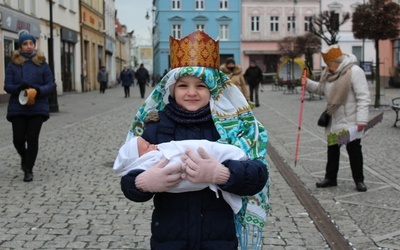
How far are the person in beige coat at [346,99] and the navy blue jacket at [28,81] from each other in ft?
11.7

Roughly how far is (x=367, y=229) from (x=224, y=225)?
10.1ft

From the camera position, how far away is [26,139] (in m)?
7.82

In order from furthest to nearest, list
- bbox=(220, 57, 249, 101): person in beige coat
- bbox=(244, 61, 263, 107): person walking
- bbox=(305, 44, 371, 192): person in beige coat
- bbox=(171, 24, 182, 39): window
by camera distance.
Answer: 1. bbox=(171, 24, 182, 39): window
2. bbox=(244, 61, 263, 107): person walking
3. bbox=(220, 57, 249, 101): person in beige coat
4. bbox=(305, 44, 371, 192): person in beige coat

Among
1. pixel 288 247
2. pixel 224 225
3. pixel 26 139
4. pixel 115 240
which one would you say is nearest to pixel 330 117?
pixel 288 247

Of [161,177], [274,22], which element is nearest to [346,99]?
[161,177]

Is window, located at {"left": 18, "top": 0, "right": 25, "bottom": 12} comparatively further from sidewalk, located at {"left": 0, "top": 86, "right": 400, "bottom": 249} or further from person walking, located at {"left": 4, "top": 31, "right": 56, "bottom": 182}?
person walking, located at {"left": 4, "top": 31, "right": 56, "bottom": 182}

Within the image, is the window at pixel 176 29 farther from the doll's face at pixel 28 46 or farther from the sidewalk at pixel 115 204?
the doll's face at pixel 28 46

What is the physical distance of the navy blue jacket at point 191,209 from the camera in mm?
2684

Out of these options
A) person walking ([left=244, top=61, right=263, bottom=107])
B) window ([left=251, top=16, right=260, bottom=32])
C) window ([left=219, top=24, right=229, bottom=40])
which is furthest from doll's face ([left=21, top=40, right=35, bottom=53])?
window ([left=251, top=16, right=260, bottom=32])

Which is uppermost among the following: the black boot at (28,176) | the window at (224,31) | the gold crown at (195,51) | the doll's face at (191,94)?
the window at (224,31)

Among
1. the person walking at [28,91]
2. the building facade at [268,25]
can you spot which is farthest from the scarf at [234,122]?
the building facade at [268,25]

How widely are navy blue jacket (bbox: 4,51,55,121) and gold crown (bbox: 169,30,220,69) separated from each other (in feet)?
17.2

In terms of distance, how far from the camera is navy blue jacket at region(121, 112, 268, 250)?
2.68 meters

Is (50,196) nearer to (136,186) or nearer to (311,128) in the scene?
(136,186)
